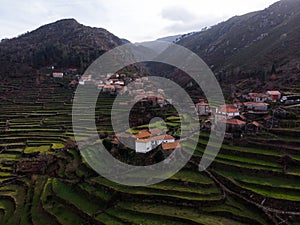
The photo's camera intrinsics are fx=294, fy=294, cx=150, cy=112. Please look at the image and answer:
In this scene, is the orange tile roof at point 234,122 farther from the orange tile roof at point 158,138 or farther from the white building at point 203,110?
the white building at point 203,110

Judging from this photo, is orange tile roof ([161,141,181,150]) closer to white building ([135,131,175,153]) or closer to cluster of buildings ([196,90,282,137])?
white building ([135,131,175,153])

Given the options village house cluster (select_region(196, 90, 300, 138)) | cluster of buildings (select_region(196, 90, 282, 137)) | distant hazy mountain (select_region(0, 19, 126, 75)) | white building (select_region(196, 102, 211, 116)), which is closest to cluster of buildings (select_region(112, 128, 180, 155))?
village house cluster (select_region(196, 90, 300, 138))

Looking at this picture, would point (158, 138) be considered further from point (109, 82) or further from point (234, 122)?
point (109, 82)

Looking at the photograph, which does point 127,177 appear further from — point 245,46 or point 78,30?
point 78,30

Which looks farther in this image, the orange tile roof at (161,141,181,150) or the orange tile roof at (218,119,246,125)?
the orange tile roof at (218,119,246,125)

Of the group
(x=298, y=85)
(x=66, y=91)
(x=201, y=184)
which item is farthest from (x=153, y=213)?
(x=66, y=91)

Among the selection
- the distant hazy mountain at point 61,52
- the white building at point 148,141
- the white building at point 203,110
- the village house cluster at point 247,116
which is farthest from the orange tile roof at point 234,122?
the distant hazy mountain at point 61,52

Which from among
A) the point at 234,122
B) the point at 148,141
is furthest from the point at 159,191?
the point at 234,122

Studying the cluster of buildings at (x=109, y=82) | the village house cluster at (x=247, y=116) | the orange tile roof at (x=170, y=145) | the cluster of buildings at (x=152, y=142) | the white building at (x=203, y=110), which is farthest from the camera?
the cluster of buildings at (x=109, y=82)
